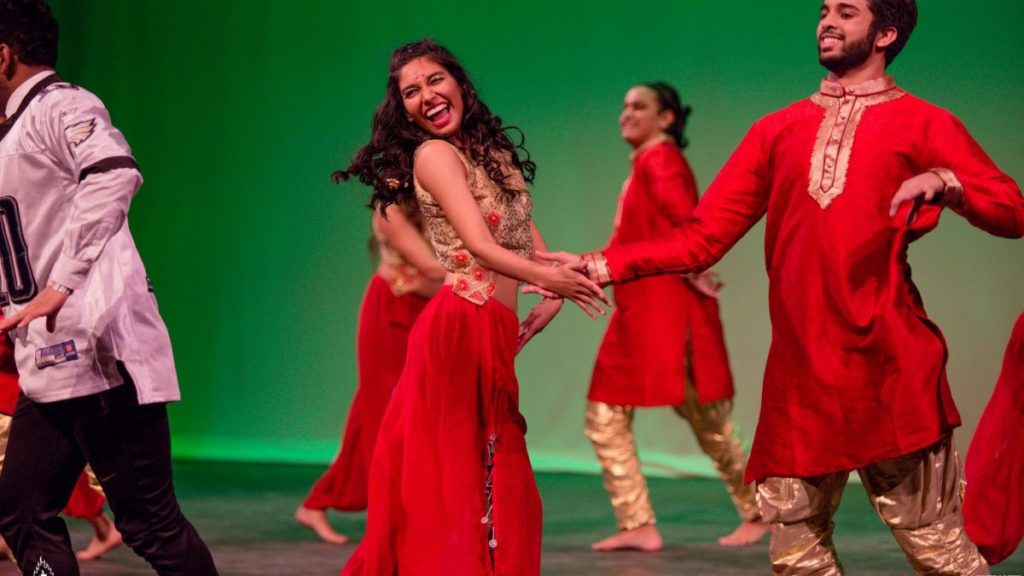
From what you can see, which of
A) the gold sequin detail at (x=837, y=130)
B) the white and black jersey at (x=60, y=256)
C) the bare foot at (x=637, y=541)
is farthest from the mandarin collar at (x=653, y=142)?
the white and black jersey at (x=60, y=256)

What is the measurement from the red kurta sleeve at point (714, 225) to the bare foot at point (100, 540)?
7.99 feet

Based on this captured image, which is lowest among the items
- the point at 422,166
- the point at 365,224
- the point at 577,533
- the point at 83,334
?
the point at 577,533

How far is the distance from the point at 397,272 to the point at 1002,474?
2113 millimetres

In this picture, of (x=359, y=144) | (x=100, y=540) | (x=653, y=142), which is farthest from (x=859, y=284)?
(x=359, y=144)

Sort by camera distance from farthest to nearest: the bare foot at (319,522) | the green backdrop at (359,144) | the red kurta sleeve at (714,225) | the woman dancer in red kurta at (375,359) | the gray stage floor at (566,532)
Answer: the green backdrop at (359,144) → the bare foot at (319,522) → the woman dancer in red kurta at (375,359) → the gray stage floor at (566,532) → the red kurta sleeve at (714,225)

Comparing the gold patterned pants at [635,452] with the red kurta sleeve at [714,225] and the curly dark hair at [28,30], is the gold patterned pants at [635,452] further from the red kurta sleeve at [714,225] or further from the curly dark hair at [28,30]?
the curly dark hair at [28,30]

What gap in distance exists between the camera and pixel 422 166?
327cm

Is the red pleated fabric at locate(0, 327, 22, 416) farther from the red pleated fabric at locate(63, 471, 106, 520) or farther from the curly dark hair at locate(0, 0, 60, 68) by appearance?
the curly dark hair at locate(0, 0, 60, 68)

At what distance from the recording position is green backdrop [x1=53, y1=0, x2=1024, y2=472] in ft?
22.4

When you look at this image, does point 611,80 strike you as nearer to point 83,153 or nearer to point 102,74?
point 102,74

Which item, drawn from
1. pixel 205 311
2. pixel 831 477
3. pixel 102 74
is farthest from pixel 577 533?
pixel 102 74

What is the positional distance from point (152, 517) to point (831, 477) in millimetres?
1420

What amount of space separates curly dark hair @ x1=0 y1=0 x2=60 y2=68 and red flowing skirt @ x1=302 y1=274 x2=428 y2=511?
2.07m

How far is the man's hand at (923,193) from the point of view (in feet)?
8.96
